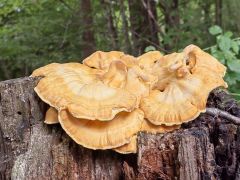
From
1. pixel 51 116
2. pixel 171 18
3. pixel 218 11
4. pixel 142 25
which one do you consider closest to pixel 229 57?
pixel 51 116

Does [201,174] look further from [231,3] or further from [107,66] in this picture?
[231,3]

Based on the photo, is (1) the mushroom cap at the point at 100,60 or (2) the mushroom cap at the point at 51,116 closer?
(2) the mushroom cap at the point at 51,116

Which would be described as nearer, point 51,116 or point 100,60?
point 51,116

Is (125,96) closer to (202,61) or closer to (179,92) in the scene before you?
(179,92)

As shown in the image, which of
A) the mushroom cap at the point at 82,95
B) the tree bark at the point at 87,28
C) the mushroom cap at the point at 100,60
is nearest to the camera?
the mushroom cap at the point at 82,95

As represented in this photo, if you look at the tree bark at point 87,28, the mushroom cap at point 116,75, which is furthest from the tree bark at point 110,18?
the mushroom cap at point 116,75

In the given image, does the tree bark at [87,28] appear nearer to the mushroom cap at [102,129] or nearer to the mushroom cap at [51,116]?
the mushroom cap at [51,116]

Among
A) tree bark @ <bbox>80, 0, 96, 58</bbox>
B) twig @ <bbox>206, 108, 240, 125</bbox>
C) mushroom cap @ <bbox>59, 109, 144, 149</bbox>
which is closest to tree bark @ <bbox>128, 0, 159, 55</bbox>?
tree bark @ <bbox>80, 0, 96, 58</bbox>

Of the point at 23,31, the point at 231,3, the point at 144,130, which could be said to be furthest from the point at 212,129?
the point at 23,31
